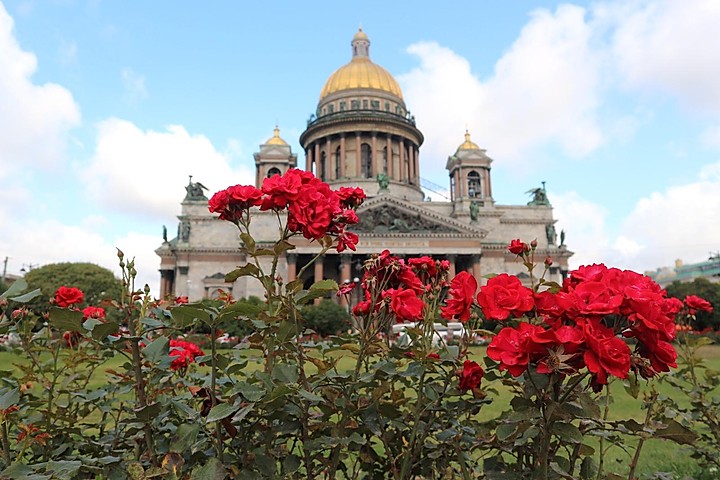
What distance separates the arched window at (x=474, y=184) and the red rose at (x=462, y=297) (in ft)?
A: 139

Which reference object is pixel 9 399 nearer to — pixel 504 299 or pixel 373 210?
pixel 504 299

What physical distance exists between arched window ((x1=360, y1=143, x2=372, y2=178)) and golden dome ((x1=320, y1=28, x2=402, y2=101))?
19.4 ft

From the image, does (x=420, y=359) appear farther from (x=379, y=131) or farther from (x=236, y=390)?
(x=379, y=131)

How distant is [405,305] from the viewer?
8.46 feet

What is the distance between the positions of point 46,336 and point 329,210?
253 cm

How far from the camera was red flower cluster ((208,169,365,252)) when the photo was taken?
2408 mm

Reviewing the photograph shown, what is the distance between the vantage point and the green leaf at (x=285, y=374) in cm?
227

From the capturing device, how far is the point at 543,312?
6.40 ft

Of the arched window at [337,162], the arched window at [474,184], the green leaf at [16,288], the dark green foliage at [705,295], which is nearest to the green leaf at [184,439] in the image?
the green leaf at [16,288]

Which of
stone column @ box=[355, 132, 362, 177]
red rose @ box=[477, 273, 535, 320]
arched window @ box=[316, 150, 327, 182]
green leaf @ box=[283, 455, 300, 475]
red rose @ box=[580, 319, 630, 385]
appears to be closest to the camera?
red rose @ box=[580, 319, 630, 385]

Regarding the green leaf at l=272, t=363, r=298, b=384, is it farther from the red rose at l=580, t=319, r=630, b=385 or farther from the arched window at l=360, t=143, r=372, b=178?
the arched window at l=360, t=143, r=372, b=178

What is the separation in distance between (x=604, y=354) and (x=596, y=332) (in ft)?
0.26

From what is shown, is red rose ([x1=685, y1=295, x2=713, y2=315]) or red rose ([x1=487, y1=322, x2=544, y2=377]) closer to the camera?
red rose ([x1=487, y1=322, x2=544, y2=377])

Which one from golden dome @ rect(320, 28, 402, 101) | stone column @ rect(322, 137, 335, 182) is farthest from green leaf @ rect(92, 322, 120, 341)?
golden dome @ rect(320, 28, 402, 101)
